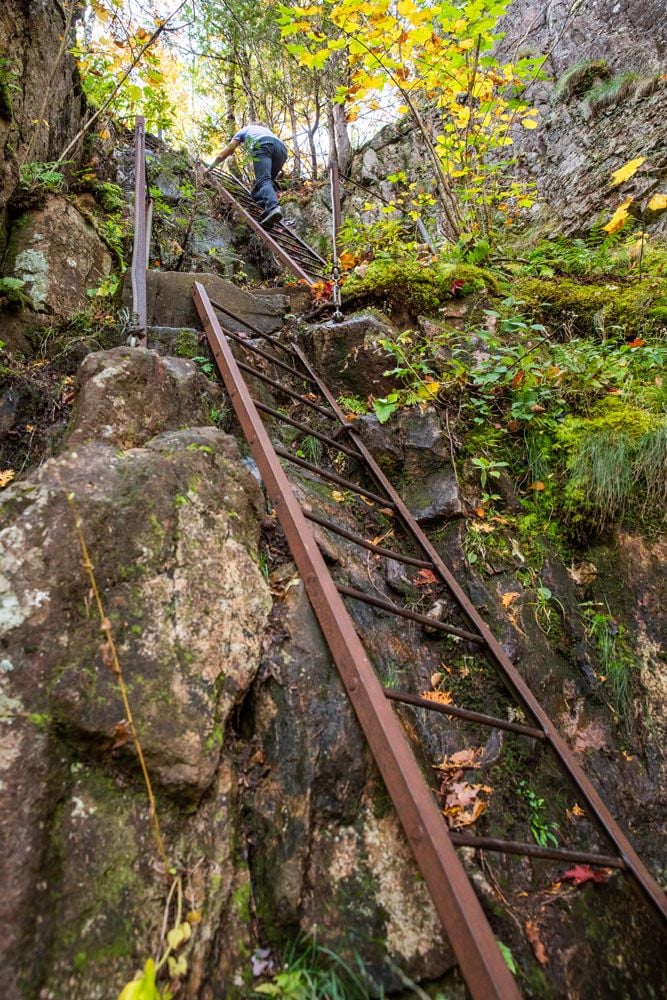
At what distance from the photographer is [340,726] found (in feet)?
6.00

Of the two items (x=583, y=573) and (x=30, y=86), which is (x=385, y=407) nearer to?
(x=583, y=573)

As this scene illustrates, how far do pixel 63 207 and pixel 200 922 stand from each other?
467 centimetres

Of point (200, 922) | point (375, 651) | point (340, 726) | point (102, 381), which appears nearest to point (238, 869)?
point (200, 922)

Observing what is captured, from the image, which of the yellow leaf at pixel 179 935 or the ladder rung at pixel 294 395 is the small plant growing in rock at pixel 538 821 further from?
the ladder rung at pixel 294 395

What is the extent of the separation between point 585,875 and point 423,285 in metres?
4.09

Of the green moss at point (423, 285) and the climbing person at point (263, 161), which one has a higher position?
the climbing person at point (263, 161)

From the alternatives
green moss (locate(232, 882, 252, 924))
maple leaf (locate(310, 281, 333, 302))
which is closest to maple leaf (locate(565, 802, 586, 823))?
green moss (locate(232, 882, 252, 924))

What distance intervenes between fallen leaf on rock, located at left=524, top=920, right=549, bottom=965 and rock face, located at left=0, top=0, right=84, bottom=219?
4.86 meters

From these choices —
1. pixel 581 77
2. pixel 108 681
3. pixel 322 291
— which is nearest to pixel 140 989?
pixel 108 681

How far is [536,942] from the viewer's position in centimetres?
165

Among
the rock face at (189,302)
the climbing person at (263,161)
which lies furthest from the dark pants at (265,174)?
the rock face at (189,302)

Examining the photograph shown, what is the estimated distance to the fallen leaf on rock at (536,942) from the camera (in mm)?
1617

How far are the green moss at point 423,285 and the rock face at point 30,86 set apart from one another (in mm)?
2801

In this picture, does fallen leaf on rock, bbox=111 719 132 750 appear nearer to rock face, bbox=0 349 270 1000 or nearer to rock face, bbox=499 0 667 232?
rock face, bbox=0 349 270 1000
